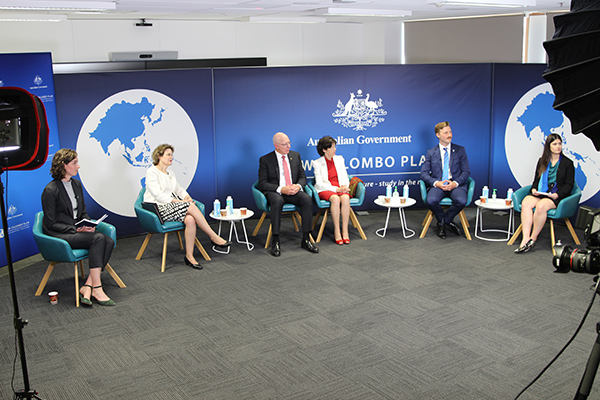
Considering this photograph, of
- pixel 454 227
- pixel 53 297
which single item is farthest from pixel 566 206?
pixel 53 297

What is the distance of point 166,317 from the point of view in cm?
477

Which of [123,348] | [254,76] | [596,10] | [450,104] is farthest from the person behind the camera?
[450,104]

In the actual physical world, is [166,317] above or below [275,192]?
below

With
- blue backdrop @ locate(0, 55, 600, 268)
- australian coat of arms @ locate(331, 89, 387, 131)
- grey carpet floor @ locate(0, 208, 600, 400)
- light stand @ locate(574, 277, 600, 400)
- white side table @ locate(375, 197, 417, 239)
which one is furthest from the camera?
australian coat of arms @ locate(331, 89, 387, 131)

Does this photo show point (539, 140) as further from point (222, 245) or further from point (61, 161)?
point (61, 161)

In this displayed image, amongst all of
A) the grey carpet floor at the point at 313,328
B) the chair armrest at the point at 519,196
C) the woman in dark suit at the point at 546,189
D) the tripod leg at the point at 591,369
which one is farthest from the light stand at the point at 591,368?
the chair armrest at the point at 519,196

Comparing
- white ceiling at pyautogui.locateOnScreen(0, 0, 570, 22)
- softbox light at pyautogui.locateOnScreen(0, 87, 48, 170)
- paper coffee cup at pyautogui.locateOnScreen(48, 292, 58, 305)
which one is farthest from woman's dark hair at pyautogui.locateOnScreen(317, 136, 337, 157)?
softbox light at pyautogui.locateOnScreen(0, 87, 48, 170)

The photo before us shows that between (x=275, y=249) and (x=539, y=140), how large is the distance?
3871mm

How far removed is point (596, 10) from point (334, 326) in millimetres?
3250

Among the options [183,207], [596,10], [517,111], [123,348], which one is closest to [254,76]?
[183,207]

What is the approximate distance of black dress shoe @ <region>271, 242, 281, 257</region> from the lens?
637 centimetres

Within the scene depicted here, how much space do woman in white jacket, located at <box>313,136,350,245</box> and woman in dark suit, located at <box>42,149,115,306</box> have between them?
8.64 ft

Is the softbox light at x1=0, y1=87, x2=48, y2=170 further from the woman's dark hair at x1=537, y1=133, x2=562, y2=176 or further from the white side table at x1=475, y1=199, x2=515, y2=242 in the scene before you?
the woman's dark hair at x1=537, y1=133, x2=562, y2=176

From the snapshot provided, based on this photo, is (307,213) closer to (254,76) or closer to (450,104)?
(254,76)
